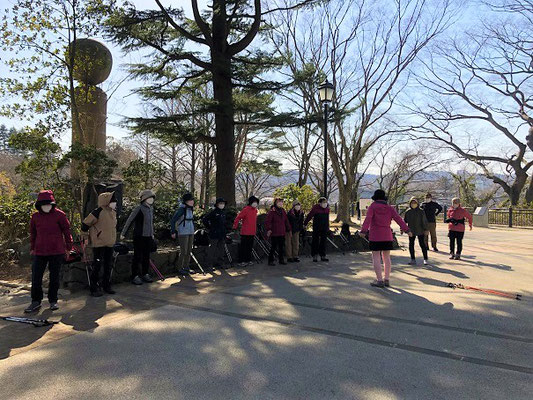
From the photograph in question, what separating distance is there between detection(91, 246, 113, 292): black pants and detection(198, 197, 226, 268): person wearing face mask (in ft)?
8.26

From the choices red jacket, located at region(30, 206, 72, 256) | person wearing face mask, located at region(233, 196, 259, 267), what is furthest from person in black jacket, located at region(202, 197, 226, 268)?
red jacket, located at region(30, 206, 72, 256)

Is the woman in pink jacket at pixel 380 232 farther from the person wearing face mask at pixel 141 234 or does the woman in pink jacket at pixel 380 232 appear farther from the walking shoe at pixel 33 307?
the walking shoe at pixel 33 307

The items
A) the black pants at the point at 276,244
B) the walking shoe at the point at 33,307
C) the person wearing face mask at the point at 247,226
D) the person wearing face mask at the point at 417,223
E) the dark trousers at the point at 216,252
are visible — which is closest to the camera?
the walking shoe at the point at 33,307

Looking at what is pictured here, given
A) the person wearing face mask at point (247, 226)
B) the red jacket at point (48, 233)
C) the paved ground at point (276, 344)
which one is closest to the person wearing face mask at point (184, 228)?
the paved ground at point (276, 344)

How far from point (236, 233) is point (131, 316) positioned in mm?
5691

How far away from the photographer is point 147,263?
291 inches

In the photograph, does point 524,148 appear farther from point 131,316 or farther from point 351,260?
point 131,316

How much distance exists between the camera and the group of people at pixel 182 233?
18.3ft

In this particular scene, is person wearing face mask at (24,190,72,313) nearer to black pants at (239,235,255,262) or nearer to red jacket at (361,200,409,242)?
black pants at (239,235,255,262)

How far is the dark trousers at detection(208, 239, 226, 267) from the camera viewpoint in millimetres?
8856

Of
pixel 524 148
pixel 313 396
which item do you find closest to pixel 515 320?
pixel 313 396

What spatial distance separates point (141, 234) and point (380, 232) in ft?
14.1

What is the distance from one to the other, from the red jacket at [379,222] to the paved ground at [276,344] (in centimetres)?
91

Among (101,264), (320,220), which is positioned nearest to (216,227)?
(320,220)
